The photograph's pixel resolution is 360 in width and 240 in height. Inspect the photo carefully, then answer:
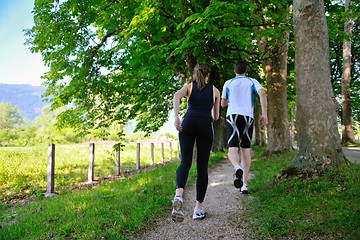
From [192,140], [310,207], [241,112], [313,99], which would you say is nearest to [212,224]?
[192,140]

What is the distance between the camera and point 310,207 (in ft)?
13.6

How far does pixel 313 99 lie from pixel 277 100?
5.77 meters

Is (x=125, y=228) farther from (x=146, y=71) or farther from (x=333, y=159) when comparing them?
(x=146, y=71)

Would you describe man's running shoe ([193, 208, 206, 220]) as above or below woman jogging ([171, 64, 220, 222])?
below

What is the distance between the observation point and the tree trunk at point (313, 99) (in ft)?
17.9

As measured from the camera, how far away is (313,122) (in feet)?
18.2

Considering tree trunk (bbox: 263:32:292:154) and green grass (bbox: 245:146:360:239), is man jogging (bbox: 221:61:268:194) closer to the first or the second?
green grass (bbox: 245:146:360:239)

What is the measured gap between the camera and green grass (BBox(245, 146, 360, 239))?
11.3ft

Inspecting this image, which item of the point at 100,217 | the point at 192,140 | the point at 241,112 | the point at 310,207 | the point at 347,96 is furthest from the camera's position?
the point at 347,96

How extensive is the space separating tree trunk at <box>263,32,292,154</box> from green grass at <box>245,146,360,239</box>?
554 centimetres

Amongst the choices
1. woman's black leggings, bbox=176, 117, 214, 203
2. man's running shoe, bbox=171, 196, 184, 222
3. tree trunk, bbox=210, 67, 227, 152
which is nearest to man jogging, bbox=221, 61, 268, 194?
woman's black leggings, bbox=176, 117, 214, 203

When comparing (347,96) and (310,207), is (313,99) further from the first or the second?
(347,96)

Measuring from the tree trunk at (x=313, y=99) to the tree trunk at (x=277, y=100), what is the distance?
5.27m

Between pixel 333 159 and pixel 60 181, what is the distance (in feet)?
31.1
